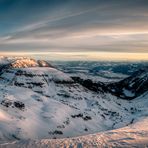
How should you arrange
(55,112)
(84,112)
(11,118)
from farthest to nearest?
(84,112)
(55,112)
(11,118)

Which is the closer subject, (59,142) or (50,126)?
(59,142)

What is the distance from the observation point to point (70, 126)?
16238cm

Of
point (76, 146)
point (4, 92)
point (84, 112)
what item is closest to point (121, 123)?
point (84, 112)

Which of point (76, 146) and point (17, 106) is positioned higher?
point (76, 146)

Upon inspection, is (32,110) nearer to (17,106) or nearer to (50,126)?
(17,106)

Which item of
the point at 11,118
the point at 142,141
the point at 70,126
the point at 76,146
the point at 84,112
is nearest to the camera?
the point at 76,146

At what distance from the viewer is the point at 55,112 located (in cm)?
17562

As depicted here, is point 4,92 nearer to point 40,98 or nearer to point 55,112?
point 40,98

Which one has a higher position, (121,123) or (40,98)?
(40,98)

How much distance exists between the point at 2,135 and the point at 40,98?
69875 millimetres

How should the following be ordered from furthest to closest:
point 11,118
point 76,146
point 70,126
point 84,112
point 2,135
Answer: point 84,112 → point 70,126 → point 11,118 → point 2,135 → point 76,146

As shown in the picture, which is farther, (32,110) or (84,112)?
(84,112)

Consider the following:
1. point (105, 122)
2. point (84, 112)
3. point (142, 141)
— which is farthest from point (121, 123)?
point (142, 141)

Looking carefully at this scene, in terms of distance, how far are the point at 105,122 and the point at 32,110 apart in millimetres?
47643
